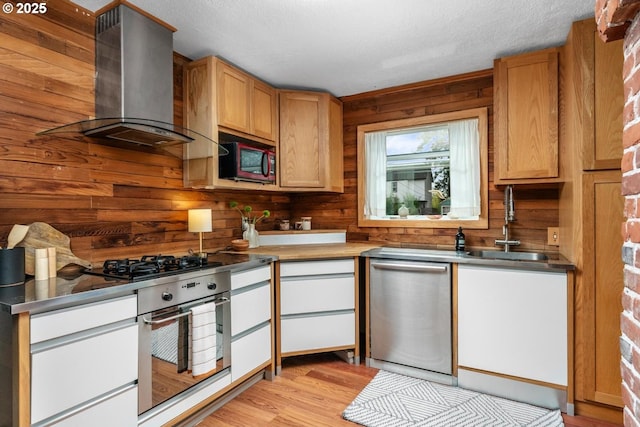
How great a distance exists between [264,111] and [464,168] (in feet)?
5.96

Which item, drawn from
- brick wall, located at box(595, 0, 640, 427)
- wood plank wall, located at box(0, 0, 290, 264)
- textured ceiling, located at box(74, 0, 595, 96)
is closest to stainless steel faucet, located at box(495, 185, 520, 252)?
textured ceiling, located at box(74, 0, 595, 96)

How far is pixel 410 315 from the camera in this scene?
2566 mm

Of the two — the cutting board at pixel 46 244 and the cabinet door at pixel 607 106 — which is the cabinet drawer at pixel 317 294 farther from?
the cabinet door at pixel 607 106

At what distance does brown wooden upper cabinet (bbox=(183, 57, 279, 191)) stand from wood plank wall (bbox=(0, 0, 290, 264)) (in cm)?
10

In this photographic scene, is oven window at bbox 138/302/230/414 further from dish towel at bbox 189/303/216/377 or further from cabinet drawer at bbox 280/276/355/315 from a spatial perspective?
cabinet drawer at bbox 280/276/355/315

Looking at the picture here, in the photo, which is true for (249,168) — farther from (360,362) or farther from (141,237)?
(360,362)

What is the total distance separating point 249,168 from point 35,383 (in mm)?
1792

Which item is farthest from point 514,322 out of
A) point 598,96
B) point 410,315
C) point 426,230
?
point 598,96

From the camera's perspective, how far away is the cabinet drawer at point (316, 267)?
260 cm

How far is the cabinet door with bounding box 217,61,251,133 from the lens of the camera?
252 cm

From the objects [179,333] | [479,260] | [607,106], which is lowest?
[179,333]

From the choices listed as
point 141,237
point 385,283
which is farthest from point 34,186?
point 385,283

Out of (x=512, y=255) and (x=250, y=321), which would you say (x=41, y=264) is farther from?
(x=512, y=255)

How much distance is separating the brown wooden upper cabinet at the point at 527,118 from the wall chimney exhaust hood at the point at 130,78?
2189mm
